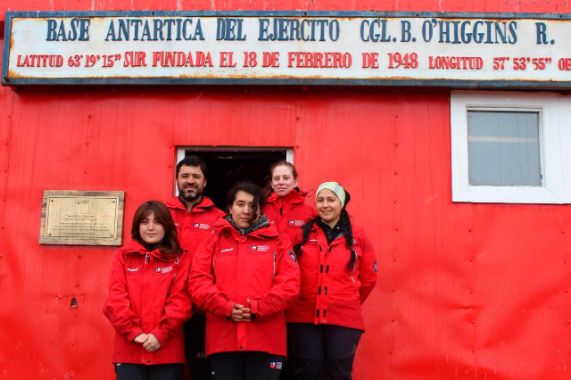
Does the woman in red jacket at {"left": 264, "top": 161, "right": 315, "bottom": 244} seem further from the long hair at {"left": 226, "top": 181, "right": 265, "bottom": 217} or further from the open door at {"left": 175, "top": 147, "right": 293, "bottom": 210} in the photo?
the open door at {"left": 175, "top": 147, "right": 293, "bottom": 210}

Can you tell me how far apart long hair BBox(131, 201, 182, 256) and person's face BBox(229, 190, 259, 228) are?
1.33 feet

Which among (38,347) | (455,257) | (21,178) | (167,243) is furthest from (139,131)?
(455,257)

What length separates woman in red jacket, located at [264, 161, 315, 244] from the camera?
383 cm

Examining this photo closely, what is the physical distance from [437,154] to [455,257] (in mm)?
831

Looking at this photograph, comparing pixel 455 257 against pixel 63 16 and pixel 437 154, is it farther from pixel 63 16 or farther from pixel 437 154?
pixel 63 16

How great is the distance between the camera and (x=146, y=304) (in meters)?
3.31

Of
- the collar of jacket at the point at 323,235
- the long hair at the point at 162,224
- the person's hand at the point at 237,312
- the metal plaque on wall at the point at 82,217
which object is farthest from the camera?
the metal plaque on wall at the point at 82,217

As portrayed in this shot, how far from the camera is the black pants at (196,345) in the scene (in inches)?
150

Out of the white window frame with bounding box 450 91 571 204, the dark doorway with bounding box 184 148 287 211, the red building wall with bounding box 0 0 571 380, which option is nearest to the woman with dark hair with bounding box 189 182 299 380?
the red building wall with bounding box 0 0 571 380

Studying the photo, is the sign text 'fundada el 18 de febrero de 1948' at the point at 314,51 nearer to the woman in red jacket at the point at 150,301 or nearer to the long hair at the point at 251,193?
the long hair at the point at 251,193

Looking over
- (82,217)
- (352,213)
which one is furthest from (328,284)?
(82,217)

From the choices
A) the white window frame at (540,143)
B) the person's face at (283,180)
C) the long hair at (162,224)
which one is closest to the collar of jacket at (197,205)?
the long hair at (162,224)

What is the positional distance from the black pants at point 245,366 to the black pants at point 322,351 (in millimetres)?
230

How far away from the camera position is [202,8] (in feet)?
14.9
